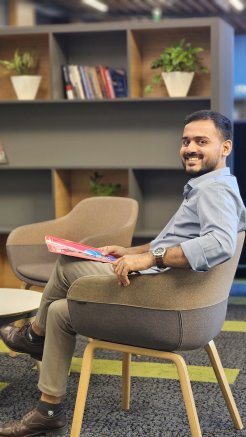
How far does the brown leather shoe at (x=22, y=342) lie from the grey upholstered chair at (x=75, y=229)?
1043mm

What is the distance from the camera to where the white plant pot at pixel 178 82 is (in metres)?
4.94

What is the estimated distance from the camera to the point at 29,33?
5.14 m

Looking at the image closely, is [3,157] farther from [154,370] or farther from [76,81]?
[154,370]

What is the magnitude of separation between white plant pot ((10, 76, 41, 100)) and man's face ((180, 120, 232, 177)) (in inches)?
111

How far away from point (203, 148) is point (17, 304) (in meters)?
1.05

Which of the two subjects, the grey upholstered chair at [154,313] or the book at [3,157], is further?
the book at [3,157]

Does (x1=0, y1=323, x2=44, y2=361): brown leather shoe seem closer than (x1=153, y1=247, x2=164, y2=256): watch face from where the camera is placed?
No

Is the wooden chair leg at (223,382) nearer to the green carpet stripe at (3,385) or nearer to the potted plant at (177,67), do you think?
the green carpet stripe at (3,385)

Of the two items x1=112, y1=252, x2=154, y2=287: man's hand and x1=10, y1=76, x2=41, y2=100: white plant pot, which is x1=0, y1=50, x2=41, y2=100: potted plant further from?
x1=112, y1=252, x2=154, y2=287: man's hand

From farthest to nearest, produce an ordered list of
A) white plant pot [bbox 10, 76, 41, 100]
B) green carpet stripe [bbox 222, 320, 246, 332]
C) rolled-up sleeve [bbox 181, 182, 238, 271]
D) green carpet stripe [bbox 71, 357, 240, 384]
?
white plant pot [bbox 10, 76, 41, 100]
green carpet stripe [bbox 222, 320, 246, 332]
green carpet stripe [bbox 71, 357, 240, 384]
rolled-up sleeve [bbox 181, 182, 238, 271]

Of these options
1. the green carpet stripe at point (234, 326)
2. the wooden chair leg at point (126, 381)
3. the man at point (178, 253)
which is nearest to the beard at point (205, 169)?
the man at point (178, 253)

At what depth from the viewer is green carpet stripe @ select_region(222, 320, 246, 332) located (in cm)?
433

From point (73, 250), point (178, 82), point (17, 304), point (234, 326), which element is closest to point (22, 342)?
point (17, 304)

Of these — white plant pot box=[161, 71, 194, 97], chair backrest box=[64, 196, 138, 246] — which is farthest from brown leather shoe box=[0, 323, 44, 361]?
white plant pot box=[161, 71, 194, 97]
